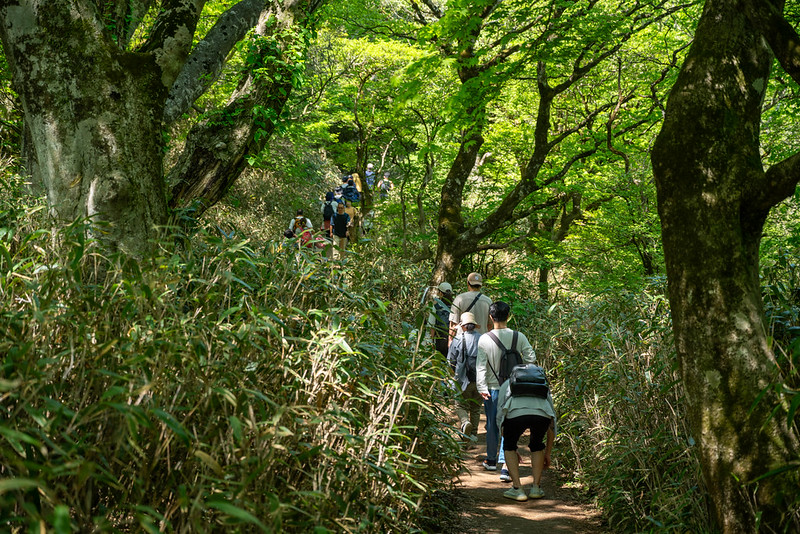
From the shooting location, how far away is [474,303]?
8.06m

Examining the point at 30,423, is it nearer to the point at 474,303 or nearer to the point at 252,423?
the point at 252,423

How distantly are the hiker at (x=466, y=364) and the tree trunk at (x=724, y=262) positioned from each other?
12.0 feet

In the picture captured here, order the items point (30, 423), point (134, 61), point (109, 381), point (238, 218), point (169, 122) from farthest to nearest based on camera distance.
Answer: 1. point (238, 218)
2. point (169, 122)
3. point (134, 61)
4. point (109, 381)
5. point (30, 423)

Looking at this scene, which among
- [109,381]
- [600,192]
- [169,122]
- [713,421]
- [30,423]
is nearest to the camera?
[30,423]

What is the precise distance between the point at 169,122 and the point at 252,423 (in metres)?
4.78

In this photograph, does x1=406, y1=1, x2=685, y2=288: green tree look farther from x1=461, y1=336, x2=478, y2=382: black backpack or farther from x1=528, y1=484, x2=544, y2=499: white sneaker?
x1=528, y1=484, x2=544, y2=499: white sneaker

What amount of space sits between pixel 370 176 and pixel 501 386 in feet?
44.5

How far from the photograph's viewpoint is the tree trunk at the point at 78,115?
4477 millimetres

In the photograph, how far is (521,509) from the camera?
5.92m

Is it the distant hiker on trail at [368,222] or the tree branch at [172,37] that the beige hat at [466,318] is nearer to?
the tree branch at [172,37]

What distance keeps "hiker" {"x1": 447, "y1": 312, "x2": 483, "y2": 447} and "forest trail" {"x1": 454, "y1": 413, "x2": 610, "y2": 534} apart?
0.63m

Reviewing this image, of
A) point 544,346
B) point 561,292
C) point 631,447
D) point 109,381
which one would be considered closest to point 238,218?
point 561,292

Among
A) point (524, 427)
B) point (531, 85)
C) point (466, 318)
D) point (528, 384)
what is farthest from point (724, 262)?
point (531, 85)

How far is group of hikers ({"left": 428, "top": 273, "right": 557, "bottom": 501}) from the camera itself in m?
6.13
